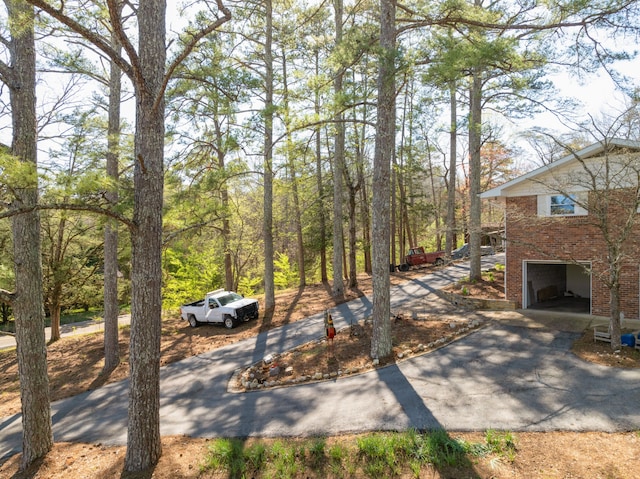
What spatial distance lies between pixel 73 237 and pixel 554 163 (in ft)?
59.3

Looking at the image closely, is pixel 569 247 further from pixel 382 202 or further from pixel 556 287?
pixel 382 202

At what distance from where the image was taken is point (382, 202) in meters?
8.63

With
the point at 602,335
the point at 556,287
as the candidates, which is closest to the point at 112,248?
the point at 602,335

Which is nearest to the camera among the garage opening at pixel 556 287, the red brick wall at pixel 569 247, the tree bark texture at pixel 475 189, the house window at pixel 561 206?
the red brick wall at pixel 569 247

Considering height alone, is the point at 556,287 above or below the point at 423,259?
below

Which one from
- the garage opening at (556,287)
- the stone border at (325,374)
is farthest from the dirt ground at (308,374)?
the garage opening at (556,287)

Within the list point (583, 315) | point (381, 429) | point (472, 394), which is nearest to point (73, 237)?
Result: point (381, 429)

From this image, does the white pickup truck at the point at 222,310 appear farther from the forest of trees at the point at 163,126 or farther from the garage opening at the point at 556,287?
the garage opening at the point at 556,287

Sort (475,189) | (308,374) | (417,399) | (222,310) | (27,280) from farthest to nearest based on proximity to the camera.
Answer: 1. (475,189)
2. (222,310)
3. (308,374)
4. (417,399)
5. (27,280)

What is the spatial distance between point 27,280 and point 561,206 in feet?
47.0

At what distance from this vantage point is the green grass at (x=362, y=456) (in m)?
4.86

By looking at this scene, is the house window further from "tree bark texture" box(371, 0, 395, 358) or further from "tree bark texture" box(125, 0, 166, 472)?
"tree bark texture" box(125, 0, 166, 472)

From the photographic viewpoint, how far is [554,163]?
35.7ft

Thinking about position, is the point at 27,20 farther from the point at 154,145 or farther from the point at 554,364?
the point at 554,364
